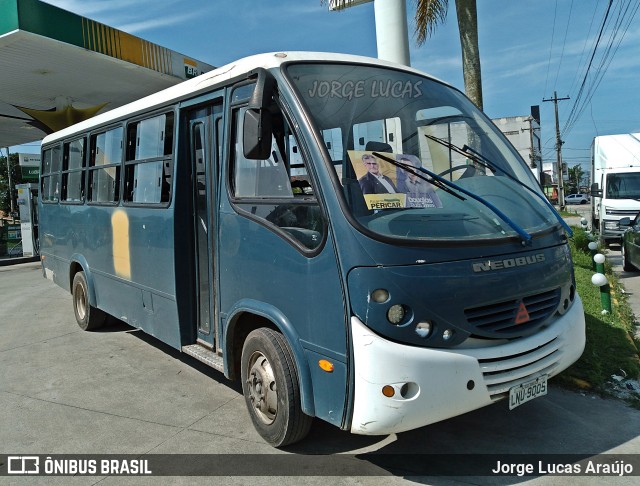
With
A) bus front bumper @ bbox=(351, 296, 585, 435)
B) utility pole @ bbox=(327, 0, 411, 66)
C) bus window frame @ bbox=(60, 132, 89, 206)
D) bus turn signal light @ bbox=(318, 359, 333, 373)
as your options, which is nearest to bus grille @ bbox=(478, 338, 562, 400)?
bus front bumper @ bbox=(351, 296, 585, 435)

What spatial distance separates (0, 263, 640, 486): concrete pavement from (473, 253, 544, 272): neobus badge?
4.43ft

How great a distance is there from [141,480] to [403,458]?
70.0 inches

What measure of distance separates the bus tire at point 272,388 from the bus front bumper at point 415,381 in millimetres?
617

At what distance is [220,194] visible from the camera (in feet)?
14.8

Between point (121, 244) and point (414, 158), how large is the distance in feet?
12.4

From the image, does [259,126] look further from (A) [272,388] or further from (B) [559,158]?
(B) [559,158]

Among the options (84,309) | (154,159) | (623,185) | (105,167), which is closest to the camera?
(154,159)

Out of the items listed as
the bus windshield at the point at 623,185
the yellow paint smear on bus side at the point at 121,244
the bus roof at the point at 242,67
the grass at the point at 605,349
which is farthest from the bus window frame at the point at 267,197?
the bus windshield at the point at 623,185

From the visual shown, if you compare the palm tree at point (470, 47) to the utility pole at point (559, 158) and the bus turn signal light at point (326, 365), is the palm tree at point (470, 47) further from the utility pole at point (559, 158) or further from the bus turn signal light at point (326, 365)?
the utility pole at point (559, 158)

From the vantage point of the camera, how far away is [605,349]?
5781 mm

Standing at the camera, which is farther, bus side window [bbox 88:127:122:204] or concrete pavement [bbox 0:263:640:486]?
bus side window [bbox 88:127:122:204]

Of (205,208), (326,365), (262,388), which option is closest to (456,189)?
(326,365)

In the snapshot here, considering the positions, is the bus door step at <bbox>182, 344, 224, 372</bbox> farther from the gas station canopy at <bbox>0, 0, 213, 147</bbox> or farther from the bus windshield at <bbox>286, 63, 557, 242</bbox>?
the gas station canopy at <bbox>0, 0, 213, 147</bbox>

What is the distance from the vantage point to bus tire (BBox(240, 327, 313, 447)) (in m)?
3.69
